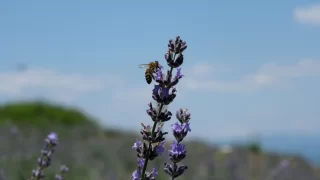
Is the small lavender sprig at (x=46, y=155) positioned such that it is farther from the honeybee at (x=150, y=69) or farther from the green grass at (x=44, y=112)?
the green grass at (x=44, y=112)

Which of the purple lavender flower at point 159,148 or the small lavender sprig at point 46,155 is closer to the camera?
the purple lavender flower at point 159,148

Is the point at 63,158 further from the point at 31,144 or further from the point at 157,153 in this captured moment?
the point at 157,153

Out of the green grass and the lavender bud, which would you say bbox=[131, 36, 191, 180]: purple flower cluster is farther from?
the green grass

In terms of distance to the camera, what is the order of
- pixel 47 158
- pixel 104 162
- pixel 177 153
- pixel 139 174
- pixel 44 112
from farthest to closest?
pixel 44 112
pixel 104 162
pixel 47 158
pixel 177 153
pixel 139 174

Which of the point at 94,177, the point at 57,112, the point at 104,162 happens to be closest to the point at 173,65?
the point at 94,177

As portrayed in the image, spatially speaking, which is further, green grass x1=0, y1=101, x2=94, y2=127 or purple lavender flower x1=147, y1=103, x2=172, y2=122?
green grass x1=0, y1=101, x2=94, y2=127

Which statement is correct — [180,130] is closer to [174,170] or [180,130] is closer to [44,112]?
[174,170]

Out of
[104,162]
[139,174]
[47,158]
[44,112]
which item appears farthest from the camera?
[44,112]

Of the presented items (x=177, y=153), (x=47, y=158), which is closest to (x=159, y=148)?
(x=177, y=153)

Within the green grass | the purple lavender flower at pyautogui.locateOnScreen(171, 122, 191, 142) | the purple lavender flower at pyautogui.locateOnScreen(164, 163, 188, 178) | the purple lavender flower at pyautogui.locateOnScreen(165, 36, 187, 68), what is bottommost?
the purple lavender flower at pyautogui.locateOnScreen(164, 163, 188, 178)

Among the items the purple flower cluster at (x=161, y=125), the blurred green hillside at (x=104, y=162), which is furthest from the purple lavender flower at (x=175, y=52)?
the blurred green hillside at (x=104, y=162)

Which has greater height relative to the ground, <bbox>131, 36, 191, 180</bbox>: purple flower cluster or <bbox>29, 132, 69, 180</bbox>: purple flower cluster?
<bbox>29, 132, 69, 180</bbox>: purple flower cluster

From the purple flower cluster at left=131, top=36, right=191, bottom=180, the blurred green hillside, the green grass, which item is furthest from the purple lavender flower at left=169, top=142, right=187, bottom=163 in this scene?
the green grass
